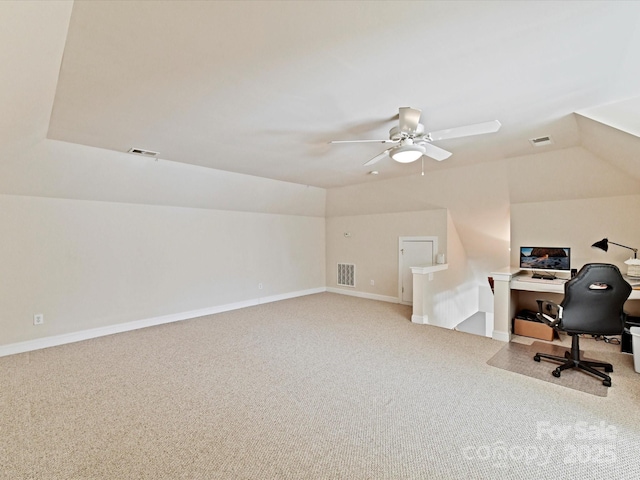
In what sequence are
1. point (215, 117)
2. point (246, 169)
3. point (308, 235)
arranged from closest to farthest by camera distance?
point (215, 117) → point (246, 169) → point (308, 235)

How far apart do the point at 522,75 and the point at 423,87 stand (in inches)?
26.6

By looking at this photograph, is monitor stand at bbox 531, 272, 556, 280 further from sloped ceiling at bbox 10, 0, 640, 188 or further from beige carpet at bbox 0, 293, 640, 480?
sloped ceiling at bbox 10, 0, 640, 188

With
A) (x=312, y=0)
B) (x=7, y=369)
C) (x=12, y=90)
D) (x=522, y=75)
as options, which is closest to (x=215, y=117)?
(x=12, y=90)

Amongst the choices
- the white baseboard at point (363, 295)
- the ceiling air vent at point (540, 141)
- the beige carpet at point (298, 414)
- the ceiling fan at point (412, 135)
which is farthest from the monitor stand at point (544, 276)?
the ceiling fan at point (412, 135)

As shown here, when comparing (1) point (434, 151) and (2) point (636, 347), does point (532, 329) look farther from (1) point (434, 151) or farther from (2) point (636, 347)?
(1) point (434, 151)

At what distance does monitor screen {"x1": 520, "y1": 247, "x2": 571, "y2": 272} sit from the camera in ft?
14.8

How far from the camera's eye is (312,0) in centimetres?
149

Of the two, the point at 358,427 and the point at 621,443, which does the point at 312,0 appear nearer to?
the point at 358,427

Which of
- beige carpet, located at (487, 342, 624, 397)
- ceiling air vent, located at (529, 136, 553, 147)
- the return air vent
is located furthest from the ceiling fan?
the return air vent

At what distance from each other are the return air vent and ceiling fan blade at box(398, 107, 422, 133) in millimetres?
4799

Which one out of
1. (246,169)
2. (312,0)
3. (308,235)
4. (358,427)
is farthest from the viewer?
(308,235)

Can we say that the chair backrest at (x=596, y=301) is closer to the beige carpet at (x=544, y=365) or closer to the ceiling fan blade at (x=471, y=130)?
the beige carpet at (x=544, y=365)

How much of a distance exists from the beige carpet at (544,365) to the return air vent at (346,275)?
12.4ft

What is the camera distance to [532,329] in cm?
438
